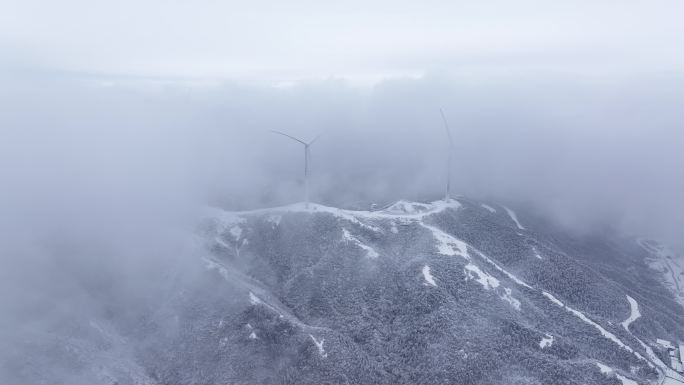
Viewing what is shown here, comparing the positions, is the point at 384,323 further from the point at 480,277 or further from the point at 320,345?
the point at 480,277

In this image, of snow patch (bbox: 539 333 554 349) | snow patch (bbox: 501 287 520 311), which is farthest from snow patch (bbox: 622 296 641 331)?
snow patch (bbox: 501 287 520 311)

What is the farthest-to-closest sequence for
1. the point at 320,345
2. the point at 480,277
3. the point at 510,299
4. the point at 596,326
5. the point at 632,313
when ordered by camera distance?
the point at 632,313
the point at 480,277
the point at 510,299
the point at 596,326
the point at 320,345

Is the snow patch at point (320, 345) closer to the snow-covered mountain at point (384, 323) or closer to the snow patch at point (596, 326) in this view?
the snow-covered mountain at point (384, 323)

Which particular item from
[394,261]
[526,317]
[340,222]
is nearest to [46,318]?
[340,222]

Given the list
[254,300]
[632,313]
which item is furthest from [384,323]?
[632,313]

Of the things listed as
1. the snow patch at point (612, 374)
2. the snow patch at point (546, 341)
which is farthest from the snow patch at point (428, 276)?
the snow patch at point (612, 374)

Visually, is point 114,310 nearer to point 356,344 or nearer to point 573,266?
point 356,344
